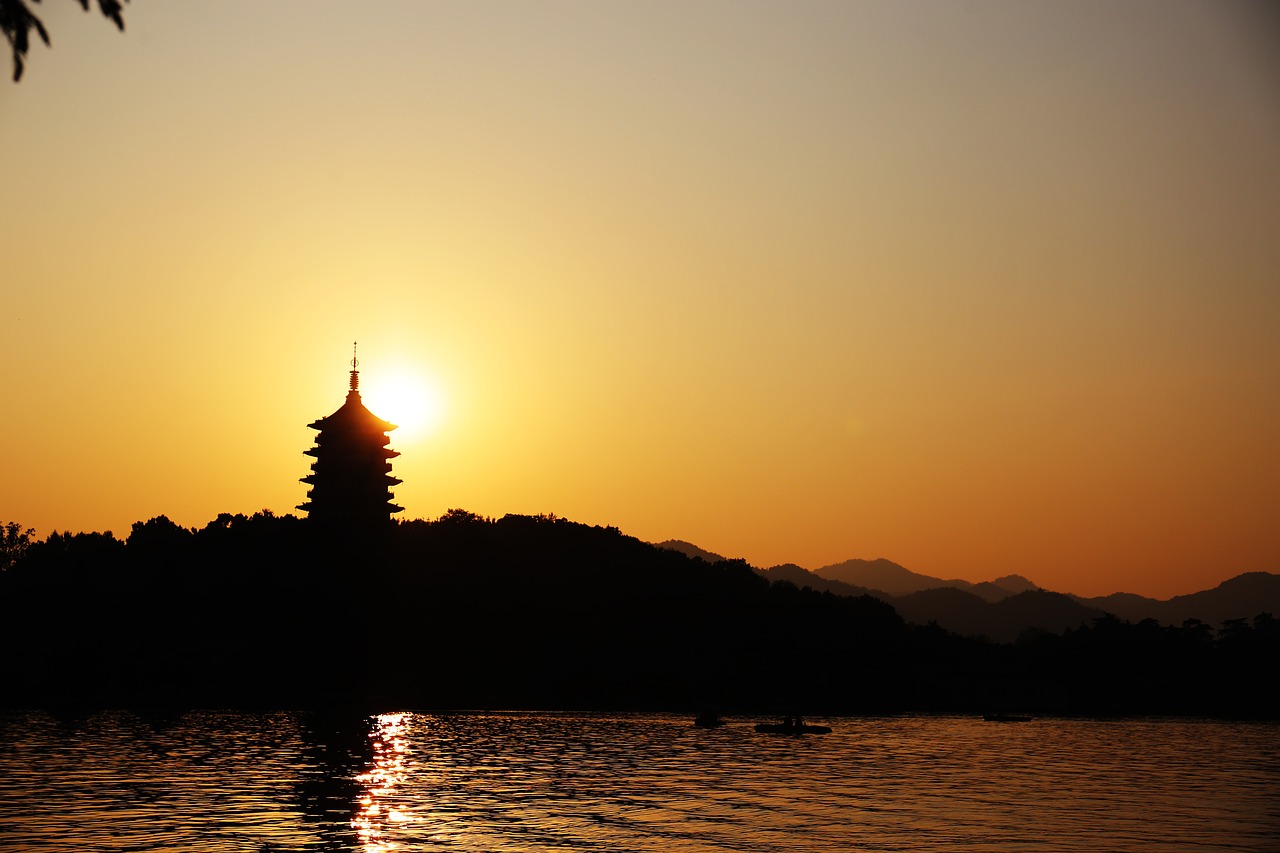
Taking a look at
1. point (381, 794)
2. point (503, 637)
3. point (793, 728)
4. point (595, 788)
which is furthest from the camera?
point (503, 637)

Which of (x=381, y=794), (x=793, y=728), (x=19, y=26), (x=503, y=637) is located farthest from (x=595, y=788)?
(x=503, y=637)

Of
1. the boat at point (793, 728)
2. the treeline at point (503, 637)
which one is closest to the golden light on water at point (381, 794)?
the treeline at point (503, 637)

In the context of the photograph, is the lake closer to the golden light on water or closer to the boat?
the golden light on water

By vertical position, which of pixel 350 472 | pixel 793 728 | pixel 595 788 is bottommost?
pixel 595 788

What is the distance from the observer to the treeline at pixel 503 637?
10038 cm

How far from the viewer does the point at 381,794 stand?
53.7m

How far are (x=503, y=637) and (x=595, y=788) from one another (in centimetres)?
5677

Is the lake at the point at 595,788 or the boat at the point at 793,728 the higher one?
the boat at the point at 793,728

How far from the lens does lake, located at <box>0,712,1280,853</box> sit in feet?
142

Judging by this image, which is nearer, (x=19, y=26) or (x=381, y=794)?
(x=19, y=26)

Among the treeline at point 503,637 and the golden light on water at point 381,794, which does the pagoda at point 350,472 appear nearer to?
the treeline at point 503,637

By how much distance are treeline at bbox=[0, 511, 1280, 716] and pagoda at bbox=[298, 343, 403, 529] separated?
2304mm

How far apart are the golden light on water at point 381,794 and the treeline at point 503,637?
23.0 m

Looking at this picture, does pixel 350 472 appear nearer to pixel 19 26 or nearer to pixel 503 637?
pixel 503 637
